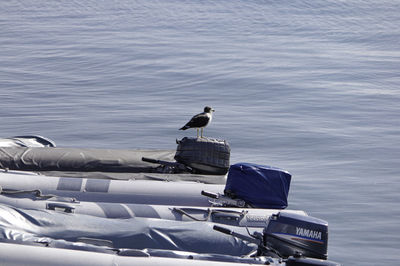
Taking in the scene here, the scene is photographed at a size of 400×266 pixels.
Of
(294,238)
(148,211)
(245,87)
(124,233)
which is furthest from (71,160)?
(245,87)

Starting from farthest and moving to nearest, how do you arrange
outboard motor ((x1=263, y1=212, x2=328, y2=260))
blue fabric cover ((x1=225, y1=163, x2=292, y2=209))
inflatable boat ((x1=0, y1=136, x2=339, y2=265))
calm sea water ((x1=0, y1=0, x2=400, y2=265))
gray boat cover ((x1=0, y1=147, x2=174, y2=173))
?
1. calm sea water ((x1=0, y1=0, x2=400, y2=265))
2. gray boat cover ((x1=0, y1=147, x2=174, y2=173))
3. blue fabric cover ((x1=225, y1=163, x2=292, y2=209))
4. outboard motor ((x1=263, y1=212, x2=328, y2=260))
5. inflatable boat ((x1=0, y1=136, x2=339, y2=265))

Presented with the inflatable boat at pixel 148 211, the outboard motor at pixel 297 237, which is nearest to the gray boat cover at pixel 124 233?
the inflatable boat at pixel 148 211

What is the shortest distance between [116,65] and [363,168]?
6143 mm

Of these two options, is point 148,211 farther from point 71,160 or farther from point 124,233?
point 71,160

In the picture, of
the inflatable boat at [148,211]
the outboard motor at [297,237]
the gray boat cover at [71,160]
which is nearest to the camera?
the inflatable boat at [148,211]

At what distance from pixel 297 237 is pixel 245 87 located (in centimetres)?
753

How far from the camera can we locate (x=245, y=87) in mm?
11820

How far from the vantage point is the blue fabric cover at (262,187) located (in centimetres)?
549

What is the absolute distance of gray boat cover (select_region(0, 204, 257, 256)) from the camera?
4.40 metres

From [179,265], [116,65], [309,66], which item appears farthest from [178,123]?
[179,265]

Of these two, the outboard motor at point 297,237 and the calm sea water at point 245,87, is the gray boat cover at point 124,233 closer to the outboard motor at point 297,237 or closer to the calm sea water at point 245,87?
the outboard motor at point 297,237

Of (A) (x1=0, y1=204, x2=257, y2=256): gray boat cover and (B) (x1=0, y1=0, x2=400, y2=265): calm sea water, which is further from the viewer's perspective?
(B) (x1=0, y1=0, x2=400, y2=265): calm sea water

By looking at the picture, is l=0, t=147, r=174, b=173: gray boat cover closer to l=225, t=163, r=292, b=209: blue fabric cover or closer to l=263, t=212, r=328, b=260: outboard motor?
l=225, t=163, r=292, b=209: blue fabric cover

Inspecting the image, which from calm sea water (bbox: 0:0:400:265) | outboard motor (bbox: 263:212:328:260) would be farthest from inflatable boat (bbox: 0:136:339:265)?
calm sea water (bbox: 0:0:400:265)
